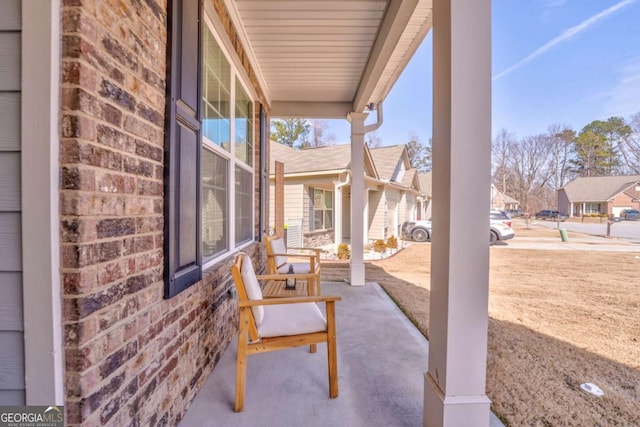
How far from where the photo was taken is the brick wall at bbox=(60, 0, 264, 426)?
945 millimetres

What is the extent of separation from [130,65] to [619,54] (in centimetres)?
2560

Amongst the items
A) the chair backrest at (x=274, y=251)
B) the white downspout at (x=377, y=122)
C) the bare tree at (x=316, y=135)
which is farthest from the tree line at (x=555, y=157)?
the chair backrest at (x=274, y=251)

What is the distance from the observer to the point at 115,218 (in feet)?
3.65

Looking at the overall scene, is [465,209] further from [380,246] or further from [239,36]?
[380,246]

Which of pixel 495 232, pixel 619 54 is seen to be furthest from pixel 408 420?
pixel 619 54

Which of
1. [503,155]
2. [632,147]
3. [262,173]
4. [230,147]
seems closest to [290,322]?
[230,147]

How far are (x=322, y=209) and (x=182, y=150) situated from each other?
8.08m

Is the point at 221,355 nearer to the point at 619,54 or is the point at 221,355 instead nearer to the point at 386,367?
the point at 386,367

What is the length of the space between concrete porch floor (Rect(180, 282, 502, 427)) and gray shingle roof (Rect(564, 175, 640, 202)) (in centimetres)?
3958

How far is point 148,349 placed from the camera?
1.31 m

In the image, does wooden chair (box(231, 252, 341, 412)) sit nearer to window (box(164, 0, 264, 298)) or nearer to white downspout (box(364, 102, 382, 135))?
window (box(164, 0, 264, 298))

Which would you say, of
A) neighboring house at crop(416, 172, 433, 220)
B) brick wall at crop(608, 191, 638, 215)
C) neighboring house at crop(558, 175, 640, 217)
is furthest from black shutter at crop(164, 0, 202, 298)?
brick wall at crop(608, 191, 638, 215)

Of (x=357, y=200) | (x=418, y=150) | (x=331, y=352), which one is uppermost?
(x=418, y=150)

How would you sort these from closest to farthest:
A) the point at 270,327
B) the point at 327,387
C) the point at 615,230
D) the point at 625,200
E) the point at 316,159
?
the point at 270,327 < the point at 327,387 < the point at 316,159 < the point at 615,230 < the point at 625,200
